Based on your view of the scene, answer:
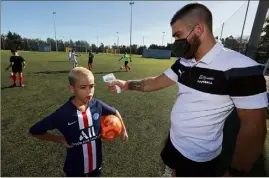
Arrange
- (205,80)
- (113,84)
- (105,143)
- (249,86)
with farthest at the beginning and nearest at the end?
(105,143) < (113,84) < (205,80) < (249,86)

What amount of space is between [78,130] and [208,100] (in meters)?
1.47

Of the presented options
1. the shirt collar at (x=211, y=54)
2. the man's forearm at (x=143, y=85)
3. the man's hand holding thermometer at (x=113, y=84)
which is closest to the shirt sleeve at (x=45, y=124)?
the man's hand holding thermometer at (x=113, y=84)

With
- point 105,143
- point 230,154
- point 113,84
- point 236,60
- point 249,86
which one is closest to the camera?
point 249,86

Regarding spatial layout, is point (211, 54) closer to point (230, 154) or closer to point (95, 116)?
point (95, 116)

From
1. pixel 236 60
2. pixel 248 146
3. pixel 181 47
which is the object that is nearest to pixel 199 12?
pixel 181 47

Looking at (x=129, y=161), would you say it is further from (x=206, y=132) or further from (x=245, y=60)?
(x=245, y=60)

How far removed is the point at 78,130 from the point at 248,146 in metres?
1.72

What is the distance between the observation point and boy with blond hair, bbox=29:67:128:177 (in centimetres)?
235

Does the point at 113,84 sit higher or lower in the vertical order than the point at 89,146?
higher

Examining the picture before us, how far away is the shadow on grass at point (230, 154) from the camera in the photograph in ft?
12.4

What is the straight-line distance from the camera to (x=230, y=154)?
4398 mm

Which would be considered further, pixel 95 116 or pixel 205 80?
pixel 95 116

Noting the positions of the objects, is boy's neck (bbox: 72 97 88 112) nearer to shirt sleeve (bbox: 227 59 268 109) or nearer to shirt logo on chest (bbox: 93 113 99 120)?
shirt logo on chest (bbox: 93 113 99 120)

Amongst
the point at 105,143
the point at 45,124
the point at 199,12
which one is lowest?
the point at 105,143
